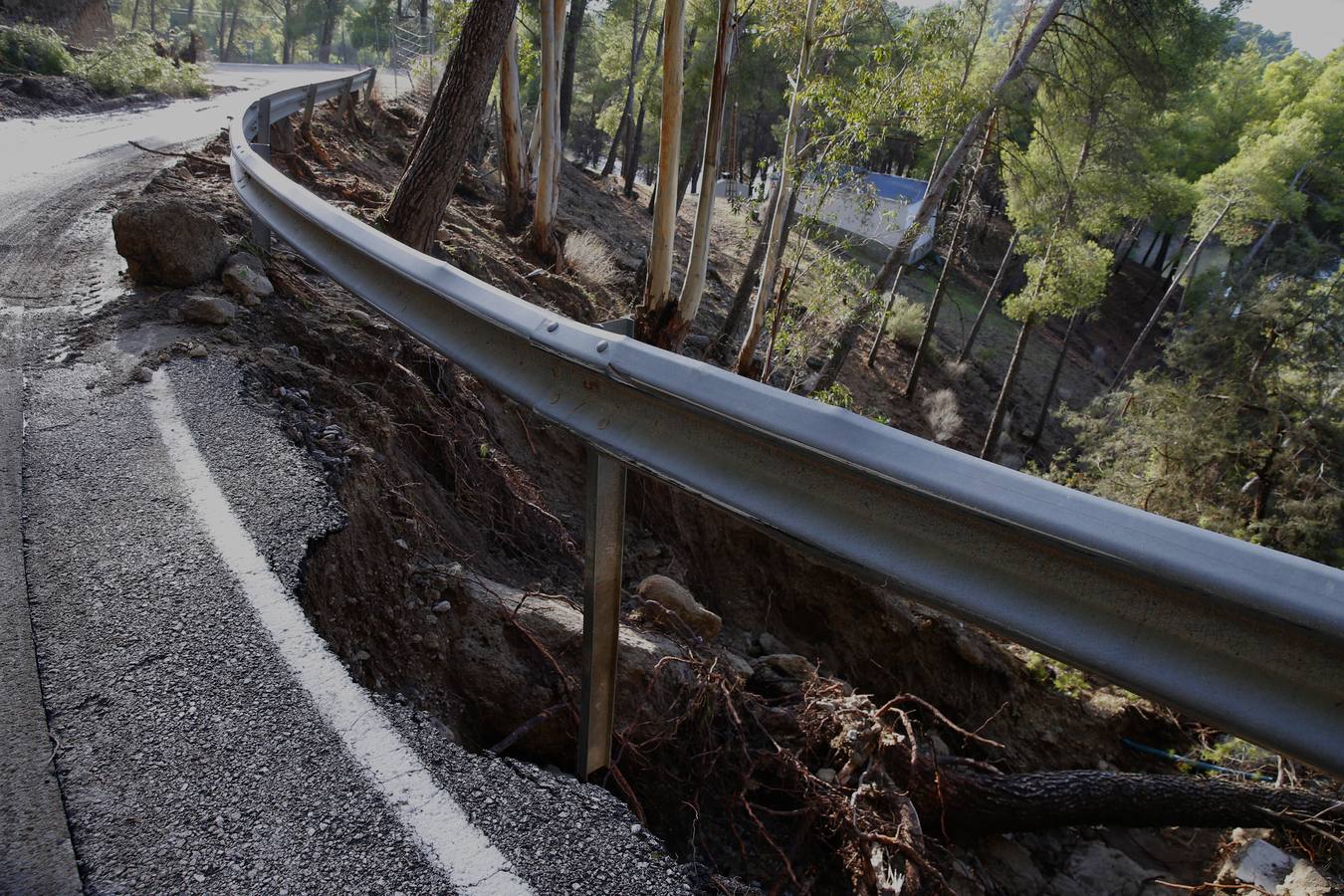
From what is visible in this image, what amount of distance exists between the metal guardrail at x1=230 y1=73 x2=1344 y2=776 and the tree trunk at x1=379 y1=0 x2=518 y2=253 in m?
4.65

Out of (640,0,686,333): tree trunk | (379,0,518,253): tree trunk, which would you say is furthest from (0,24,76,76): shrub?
(379,0,518,253): tree trunk

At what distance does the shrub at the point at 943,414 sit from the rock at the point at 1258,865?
1739cm

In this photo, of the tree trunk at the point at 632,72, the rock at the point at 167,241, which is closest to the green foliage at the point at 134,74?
the tree trunk at the point at 632,72

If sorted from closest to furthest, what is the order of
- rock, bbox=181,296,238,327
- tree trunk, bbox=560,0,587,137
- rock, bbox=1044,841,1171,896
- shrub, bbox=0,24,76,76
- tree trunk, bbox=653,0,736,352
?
rock, bbox=181,296,238,327
rock, bbox=1044,841,1171,896
tree trunk, bbox=653,0,736,352
shrub, bbox=0,24,76,76
tree trunk, bbox=560,0,587,137

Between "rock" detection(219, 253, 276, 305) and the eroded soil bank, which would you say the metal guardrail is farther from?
"rock" detection(219, 253, 276, 305)

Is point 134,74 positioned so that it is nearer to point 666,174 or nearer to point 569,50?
point 569,50

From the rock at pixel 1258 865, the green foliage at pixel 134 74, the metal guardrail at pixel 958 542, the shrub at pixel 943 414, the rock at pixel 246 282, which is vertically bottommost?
the shrub at pixel 943 414

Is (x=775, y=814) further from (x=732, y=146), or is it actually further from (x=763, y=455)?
(x=732, y=146)

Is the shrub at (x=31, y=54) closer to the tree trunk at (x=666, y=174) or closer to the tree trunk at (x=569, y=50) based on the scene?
the tree trunk at (x=569, y=50)

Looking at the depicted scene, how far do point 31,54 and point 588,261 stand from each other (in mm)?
12771

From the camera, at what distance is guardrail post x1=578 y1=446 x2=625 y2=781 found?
1.99 meters

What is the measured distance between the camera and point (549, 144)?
1243 cm

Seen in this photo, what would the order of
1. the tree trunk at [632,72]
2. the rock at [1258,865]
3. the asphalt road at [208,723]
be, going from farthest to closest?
1. the tree trunk at [632,72]
2. the rock at [1258,865]
3. the asphalt road at [208,723]

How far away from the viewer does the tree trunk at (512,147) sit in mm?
12836
